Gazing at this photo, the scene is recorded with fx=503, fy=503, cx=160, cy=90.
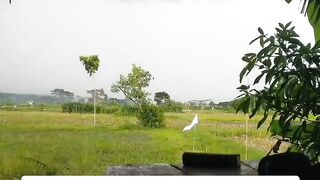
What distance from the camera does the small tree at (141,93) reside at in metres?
1.77

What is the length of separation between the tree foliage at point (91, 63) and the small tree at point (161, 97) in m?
0.23

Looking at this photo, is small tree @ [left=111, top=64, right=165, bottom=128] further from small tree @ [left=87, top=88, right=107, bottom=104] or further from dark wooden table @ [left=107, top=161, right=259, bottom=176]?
dark wooden table @ [left=107, top=161, right=259, bottom=176]

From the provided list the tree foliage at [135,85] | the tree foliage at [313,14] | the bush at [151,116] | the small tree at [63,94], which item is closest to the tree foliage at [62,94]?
the small tree at [63,94]

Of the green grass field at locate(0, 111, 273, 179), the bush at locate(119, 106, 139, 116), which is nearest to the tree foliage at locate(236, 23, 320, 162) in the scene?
A: the green grass field at locate(0, 111, 273, 179)

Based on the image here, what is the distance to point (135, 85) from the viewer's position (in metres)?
1.79

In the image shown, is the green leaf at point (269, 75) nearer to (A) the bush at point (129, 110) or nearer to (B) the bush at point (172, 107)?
(B) the bush at point (172, 107)

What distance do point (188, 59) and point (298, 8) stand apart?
0.42m

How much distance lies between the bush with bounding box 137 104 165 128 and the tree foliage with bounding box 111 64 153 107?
27 mm

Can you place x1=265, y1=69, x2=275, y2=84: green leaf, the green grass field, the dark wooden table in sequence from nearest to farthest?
the dark wooden table
x1=265, y1=69, x2=275, y2=84: green leaf
the green grass field

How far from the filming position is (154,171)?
1.28 m

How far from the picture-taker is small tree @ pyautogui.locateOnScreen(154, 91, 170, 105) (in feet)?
5.83

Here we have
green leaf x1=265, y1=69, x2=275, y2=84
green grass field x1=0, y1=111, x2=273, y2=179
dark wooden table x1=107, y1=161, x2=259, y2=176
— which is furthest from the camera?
green grass field x1=0, y1=111, x2=273, y2=179

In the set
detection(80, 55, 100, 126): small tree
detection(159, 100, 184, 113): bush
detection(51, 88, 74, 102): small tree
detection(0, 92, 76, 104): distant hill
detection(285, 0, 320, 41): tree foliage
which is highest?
detection(285, 0, 320, 41): tree foliage

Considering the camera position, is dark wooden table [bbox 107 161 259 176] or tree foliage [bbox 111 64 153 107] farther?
tree foliage [bbox 111 64 153 107]
